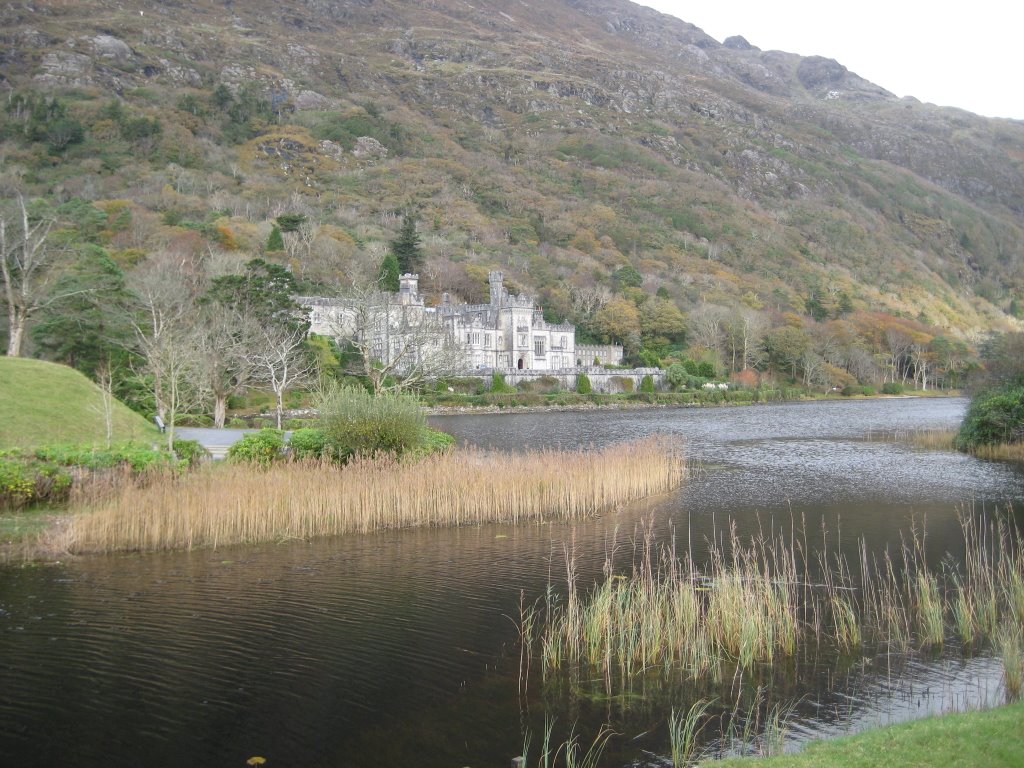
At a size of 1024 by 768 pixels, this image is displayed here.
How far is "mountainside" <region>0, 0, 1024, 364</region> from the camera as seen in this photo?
90500mm

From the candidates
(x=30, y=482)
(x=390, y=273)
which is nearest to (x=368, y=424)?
(x=30, y=482)

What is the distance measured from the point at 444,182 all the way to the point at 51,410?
4687 inches

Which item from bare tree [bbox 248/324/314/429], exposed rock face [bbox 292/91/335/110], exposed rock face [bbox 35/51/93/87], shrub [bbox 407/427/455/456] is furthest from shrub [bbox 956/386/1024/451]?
exposed rock face [bbox 292/91/335/110]

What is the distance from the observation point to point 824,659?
26.7ft

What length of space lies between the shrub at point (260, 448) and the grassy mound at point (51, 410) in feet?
12.2

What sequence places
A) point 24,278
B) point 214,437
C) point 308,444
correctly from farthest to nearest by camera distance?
point 24,278 < point 214,437 < point 308,444

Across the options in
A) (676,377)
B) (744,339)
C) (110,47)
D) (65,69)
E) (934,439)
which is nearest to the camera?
(934,439)

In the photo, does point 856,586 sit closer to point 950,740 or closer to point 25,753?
point 950,740

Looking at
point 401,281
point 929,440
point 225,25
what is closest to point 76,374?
point 929,440

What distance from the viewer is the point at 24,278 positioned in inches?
1096

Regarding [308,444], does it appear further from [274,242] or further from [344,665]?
[274,242]

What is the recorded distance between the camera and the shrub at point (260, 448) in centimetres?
1597

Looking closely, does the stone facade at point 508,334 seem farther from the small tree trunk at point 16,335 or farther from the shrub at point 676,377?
the small tree trunk at point 16,335

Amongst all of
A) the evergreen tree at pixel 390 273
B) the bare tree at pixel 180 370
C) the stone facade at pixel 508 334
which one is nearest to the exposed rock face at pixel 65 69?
the evergreen tree at pixel 390 273
